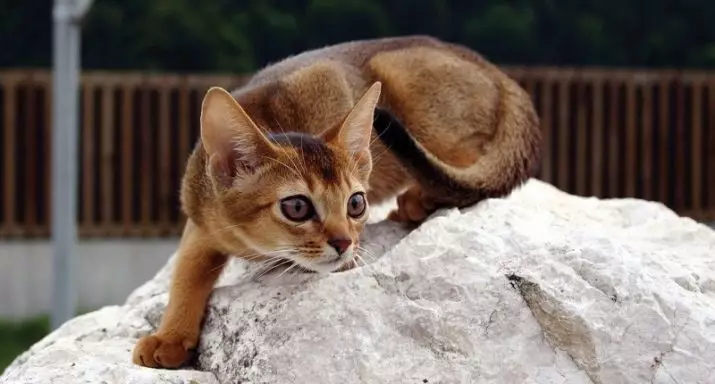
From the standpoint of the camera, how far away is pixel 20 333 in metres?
5.60

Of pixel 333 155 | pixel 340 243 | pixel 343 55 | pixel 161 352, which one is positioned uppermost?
pixel 343 55

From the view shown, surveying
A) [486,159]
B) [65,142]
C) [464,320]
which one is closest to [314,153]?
[464,320]

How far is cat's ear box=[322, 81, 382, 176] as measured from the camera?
1.80 metres

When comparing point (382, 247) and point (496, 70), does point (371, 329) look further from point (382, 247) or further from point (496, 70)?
point (496, 70)

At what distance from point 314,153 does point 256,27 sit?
15.4 ft

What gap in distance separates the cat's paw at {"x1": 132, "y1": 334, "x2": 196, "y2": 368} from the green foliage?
4.32 meters

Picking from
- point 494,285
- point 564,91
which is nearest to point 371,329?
point 494,285

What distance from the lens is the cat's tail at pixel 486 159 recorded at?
6.39 feet

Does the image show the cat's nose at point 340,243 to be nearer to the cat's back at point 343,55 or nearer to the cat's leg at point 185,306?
the cat's leg at point 185,306

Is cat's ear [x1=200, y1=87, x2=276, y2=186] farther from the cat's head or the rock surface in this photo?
the rock surface

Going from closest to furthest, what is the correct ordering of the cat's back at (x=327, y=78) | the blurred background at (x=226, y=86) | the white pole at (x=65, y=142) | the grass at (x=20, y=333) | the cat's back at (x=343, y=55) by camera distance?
1. the cat's back at (x=327, y=78)
2. the cat's back at (x=343, y=55)
3. the white pole at (x=65, y=142)
4. the grass at (x=20, y=333)
5. the blurred background at (x=226, y=86)

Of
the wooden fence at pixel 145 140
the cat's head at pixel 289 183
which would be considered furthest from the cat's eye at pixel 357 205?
the wooden fence at pixel 145 140

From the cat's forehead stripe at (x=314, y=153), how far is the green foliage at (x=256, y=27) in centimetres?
429

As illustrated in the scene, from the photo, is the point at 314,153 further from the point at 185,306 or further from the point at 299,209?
the point at 185,306
